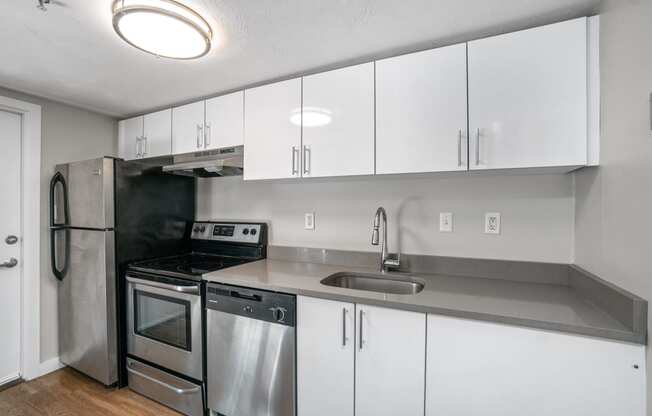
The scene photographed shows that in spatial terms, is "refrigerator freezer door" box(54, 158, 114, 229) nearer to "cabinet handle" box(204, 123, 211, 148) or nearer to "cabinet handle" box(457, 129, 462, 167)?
"cabinet handle" box(204, 123, 211, 148)

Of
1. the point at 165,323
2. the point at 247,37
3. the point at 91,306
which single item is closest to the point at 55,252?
the point at 91,306

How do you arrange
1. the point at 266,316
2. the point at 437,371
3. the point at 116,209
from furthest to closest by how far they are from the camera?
the point at 116,209 < the point at 266,316 < the point at 437,371

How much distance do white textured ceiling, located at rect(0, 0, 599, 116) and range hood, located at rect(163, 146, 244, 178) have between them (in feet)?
1.45

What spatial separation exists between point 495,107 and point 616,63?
40 centimetres

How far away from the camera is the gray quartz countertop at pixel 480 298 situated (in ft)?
3.47

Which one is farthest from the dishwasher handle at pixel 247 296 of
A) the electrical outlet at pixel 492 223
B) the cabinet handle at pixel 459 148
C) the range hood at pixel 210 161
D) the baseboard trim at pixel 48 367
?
the baseboard trim at pixel 48 367

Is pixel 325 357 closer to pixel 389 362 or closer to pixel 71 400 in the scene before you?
pixel 389 362

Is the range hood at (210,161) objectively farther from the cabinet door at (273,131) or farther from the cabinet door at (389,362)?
the cabinet door at (389,362)

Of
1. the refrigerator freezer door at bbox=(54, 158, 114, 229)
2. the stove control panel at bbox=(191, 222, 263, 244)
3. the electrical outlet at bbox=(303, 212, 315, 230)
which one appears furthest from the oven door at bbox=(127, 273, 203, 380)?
the electrical outlet at bbox=(303, 212, 315, 230)

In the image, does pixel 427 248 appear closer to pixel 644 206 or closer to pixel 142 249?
pixel 644 206

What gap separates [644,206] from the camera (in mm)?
935

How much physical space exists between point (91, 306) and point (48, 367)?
→ 28.4 inches

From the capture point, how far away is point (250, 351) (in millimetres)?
1604

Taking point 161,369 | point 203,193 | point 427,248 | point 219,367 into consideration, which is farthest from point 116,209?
point 427,248
